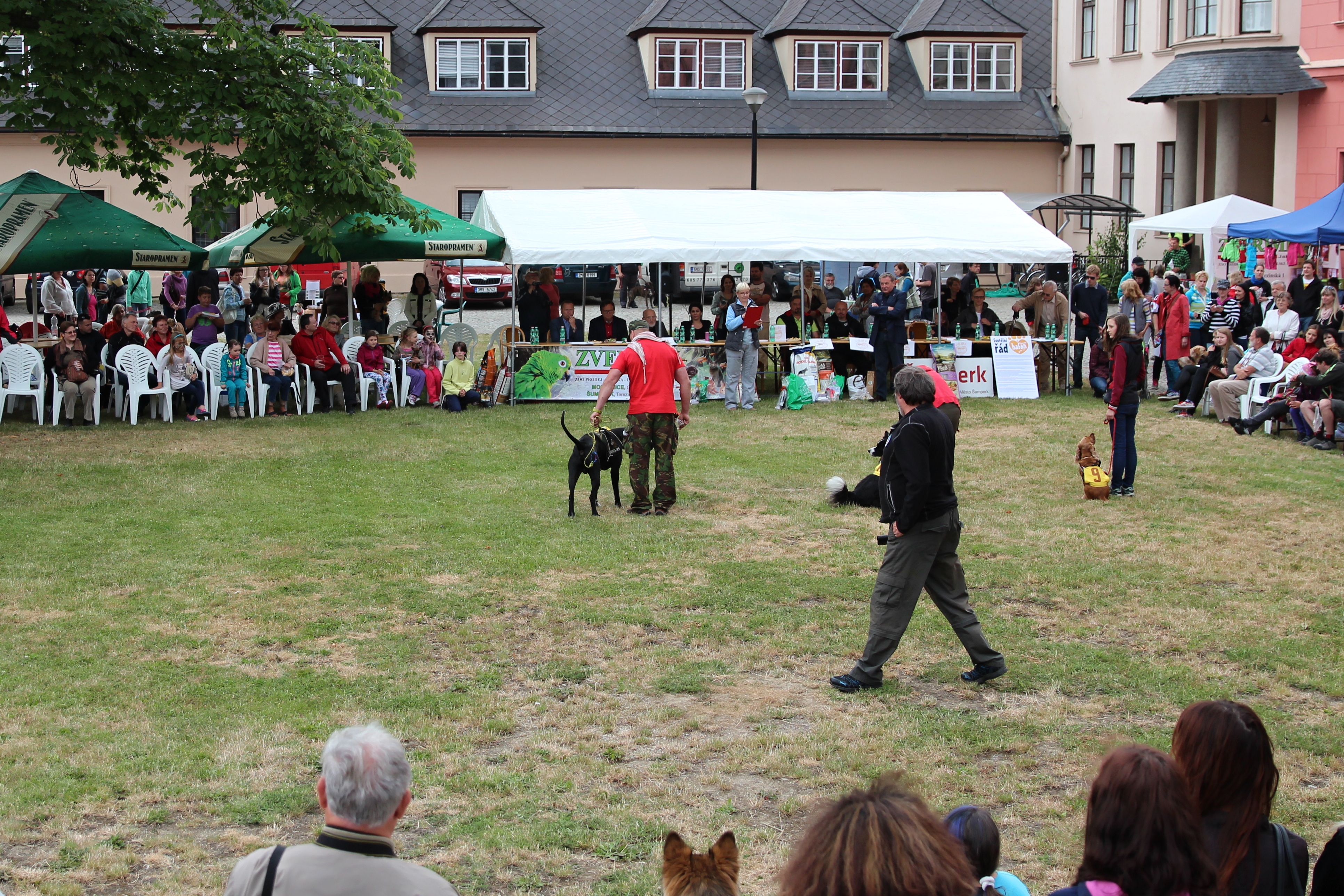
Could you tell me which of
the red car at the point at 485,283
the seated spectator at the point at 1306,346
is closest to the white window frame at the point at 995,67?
the red car at the point at 485,283

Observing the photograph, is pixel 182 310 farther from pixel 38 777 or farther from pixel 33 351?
pixel 38 777

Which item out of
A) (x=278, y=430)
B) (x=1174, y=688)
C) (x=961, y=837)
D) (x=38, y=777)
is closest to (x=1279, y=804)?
(x=1174, y=688)

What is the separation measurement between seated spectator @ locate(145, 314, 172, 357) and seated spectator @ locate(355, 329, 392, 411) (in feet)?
8.34

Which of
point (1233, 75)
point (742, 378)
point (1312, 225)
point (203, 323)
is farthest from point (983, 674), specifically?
point (1233, 75)

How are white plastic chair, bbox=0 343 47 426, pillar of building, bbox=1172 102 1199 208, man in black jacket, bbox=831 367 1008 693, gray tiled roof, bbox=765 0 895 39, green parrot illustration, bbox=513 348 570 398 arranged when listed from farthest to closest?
gray tiled roof, bbox=765 0 895 39 < pillar of building, bbox=1172 102 1199 208 < green parrot illustration, bbox=513 348 570 398 < white plastic chair, bbox=0 343 47 426 < man in black jacket, bbox=831 367 1008 693

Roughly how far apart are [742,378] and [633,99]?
56.7ft

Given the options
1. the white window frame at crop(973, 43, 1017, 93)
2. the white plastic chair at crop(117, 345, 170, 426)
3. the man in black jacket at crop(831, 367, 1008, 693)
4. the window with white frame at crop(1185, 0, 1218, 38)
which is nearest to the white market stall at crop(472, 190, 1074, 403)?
the white plastic chair at crop(117, 345, 170, 426)

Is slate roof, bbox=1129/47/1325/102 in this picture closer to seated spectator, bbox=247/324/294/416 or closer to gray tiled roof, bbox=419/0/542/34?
gray tiled roof, bbox=419/0/542/34

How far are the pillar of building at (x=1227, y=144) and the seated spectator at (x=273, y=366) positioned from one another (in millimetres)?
21425

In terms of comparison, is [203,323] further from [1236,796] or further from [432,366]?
[1236,796]

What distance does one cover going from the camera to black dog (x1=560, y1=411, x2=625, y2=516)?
11789 mm

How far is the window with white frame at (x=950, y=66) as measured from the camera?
35.8 m

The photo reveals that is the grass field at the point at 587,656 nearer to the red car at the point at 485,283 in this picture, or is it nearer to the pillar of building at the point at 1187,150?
the red car at the point at 485,283

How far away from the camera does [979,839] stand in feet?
11.1
